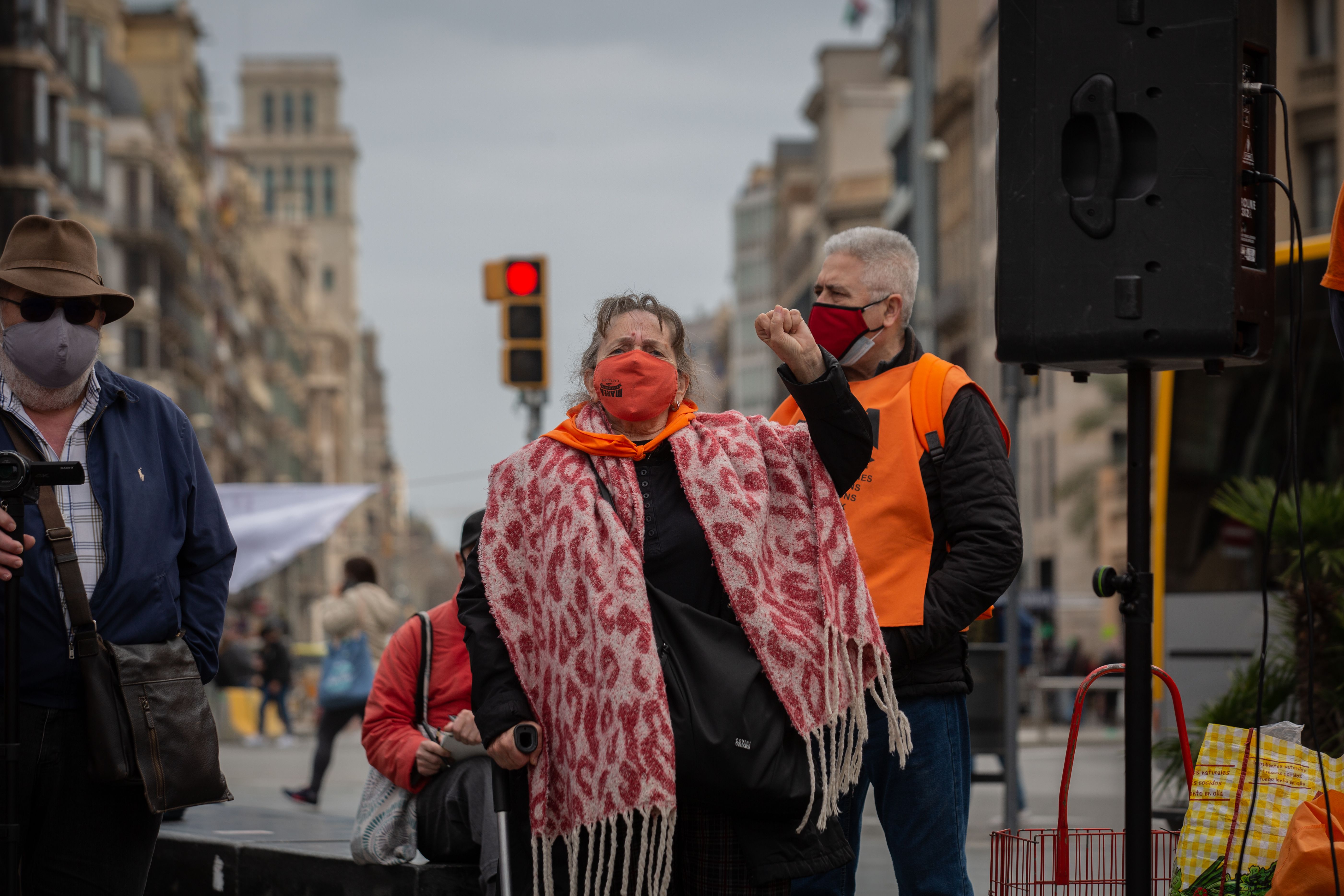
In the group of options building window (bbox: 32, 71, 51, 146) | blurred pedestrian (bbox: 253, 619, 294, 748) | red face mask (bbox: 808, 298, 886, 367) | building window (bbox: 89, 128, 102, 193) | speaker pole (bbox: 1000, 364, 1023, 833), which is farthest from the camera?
building window (bbox: 89, 128, 102, 193)

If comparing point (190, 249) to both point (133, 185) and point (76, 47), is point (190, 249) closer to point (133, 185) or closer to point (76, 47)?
point (133, 185)

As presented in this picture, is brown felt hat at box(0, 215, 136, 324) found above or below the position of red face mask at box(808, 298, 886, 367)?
above

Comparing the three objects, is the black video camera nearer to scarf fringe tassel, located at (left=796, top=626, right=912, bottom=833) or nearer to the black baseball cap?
scarf fringe tassel, located at (left=796, top=626, right=912, bottom=833)

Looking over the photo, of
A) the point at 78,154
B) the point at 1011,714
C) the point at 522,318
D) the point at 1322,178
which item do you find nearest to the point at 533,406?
the point at 522,318

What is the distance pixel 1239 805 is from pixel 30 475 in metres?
2.81

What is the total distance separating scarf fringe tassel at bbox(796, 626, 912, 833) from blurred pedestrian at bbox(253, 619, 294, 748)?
2327cm

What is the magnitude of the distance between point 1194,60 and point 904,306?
1.07 meters

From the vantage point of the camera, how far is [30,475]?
418cm

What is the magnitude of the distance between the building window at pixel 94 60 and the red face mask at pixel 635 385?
186 feet

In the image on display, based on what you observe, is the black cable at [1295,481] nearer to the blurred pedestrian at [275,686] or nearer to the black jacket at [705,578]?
the black jacket at [705,578]

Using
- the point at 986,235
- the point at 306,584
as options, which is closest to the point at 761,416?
the point at 986,235

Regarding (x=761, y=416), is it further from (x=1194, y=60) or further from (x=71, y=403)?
(x=71, y=403)

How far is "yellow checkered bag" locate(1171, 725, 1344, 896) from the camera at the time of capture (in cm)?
436

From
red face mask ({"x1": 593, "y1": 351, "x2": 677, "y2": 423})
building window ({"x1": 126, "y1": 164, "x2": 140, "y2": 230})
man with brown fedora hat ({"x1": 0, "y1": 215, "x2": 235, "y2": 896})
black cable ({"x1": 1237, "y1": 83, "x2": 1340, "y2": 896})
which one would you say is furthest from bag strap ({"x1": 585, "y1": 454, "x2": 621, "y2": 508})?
building window ({"x1": 126, "y1": 164, "x2": 140, "y2": 230})
